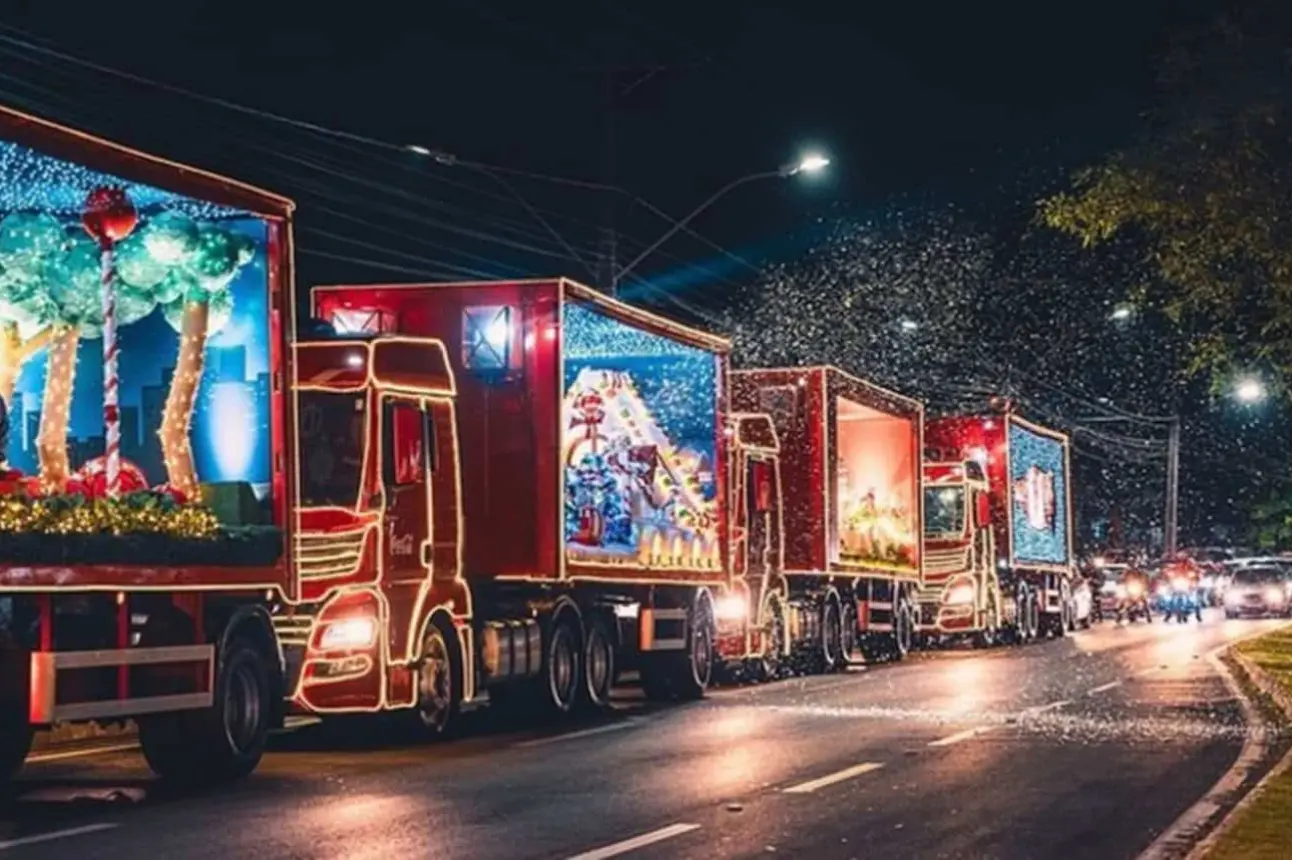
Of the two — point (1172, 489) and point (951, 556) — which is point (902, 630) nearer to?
point (951, 556)

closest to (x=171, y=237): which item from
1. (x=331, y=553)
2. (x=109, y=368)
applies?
(x=109, y=368)

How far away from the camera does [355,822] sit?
14188mm

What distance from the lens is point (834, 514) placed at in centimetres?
3347

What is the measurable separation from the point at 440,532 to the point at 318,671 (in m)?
2.30

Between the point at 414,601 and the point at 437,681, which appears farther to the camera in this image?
the point at 437,681

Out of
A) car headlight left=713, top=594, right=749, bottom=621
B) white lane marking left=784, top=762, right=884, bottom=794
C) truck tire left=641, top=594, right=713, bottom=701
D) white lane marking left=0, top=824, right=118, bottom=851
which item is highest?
car headlight left=713, top=594, right=749, bottom=621

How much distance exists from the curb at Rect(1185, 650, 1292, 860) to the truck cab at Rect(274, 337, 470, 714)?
22.5 ft

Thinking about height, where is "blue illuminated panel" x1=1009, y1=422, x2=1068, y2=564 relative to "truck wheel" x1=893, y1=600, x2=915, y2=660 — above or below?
above

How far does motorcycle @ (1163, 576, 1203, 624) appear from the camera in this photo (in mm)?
62562

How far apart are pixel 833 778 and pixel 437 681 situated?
5.07 meters

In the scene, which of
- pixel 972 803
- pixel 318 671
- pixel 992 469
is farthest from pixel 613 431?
pixel 992 469

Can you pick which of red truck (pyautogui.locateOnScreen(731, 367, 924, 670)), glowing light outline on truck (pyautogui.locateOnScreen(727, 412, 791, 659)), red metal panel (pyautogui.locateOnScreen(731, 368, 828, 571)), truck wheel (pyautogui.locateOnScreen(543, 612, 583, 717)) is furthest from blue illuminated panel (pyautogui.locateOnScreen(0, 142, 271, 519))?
red metal panel (pyautogui.locateOnScreen(731, 368, 828, 571))

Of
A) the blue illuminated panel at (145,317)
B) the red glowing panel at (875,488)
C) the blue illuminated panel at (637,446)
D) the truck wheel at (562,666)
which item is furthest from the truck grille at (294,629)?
the red glowing panel at (875,488)

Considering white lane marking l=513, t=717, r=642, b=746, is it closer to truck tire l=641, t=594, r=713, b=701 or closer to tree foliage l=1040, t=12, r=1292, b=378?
truck tire l=641, t=594, r=713, b=701
